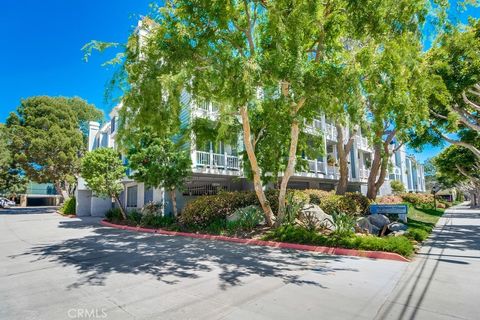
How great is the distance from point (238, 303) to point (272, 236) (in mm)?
6719

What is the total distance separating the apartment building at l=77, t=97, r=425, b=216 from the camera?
17.4 metres

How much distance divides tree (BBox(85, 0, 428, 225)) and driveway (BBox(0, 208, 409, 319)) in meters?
4.75

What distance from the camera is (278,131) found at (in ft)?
45.5

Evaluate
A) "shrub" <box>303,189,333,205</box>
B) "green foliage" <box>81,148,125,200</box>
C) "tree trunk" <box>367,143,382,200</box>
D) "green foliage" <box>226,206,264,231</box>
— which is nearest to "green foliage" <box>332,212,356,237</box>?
"green foliage" <box>226,206,264,231</box>

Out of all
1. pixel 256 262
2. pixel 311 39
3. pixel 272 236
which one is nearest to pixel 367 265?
pixel 256 262

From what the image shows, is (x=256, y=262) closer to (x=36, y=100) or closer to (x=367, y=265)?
(x=367, y=265)

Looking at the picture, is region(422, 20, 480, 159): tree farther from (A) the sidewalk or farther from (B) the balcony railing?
(B) the balcony railing

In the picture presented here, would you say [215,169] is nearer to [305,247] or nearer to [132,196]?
[305,247]

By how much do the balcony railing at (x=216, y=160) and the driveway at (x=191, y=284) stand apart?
821 centimetres

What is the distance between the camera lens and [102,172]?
2019 centimetres

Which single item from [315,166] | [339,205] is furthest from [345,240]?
[315,166]

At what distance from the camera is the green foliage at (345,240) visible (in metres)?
9.00

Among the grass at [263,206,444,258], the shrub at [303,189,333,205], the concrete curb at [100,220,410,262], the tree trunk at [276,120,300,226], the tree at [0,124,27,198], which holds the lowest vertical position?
the concrete curb at [100,220,410,262]

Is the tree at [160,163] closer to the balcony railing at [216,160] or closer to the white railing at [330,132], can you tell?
the balcony railing at [216,160]
